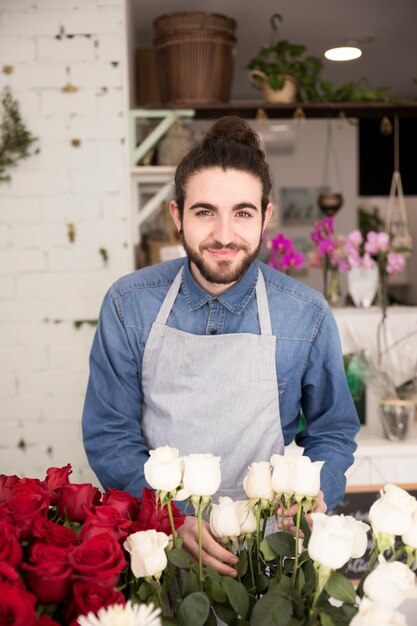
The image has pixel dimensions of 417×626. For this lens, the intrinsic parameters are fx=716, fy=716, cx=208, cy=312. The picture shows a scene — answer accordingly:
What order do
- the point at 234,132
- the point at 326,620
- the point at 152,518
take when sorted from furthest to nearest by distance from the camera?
1. the point at 234,132
2. the point at 152,518
3. the point at 326,620

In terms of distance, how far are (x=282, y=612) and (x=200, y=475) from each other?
153 millimetres

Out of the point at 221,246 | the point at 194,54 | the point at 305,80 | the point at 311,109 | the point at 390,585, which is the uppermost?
the point at 194,54

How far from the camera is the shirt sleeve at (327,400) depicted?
144 cm

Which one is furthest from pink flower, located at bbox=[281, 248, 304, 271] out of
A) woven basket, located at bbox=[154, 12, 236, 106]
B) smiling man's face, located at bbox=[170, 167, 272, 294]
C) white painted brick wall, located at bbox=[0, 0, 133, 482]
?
smiling man's face, located at bbox=[170, 167, 272, 294]

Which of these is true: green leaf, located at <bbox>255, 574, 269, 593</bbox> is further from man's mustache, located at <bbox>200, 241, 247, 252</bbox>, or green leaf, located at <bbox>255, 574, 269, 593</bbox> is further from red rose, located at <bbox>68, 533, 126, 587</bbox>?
man's mustache, located at <bbox>200, 241, 247, 252</bbox>

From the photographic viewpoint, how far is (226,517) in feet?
2.61

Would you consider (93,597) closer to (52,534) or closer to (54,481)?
(52,534)

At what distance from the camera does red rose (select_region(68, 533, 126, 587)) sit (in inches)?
24.5

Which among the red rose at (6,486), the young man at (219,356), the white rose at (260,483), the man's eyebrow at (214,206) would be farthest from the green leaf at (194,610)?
the man's eyebrow at (214,206)

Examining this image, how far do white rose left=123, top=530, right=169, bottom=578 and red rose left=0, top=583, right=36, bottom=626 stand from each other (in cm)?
13

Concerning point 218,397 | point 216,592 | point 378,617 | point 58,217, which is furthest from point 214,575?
point 58,217

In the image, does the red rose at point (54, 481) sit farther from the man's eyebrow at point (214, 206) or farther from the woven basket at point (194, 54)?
the woven basket at point (194, 54)

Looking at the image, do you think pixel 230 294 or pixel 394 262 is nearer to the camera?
pixel 230 294

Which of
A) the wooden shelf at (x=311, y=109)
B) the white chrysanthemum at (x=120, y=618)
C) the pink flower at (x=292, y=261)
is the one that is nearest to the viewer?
the white chrysanthemum at (x=120, y=618)
